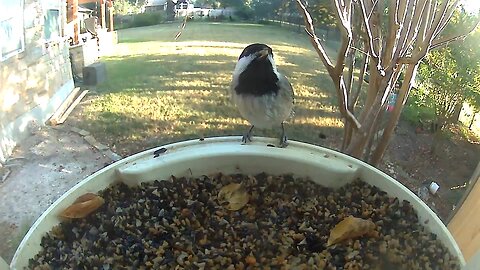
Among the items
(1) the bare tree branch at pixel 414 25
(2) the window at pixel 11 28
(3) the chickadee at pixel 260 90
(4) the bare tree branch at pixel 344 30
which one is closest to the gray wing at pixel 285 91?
(3) the chickadee at pixel 260 90

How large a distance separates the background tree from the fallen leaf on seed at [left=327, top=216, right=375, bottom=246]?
1.08 ft

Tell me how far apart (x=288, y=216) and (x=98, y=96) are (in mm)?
533

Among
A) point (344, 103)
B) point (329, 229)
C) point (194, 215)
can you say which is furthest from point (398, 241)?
point (344, 103)

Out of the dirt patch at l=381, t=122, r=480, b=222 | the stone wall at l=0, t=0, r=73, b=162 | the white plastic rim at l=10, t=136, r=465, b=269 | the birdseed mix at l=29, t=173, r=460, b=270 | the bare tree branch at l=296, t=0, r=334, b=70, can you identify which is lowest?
the dirt patch at l=381, t=122, r=480, b=222

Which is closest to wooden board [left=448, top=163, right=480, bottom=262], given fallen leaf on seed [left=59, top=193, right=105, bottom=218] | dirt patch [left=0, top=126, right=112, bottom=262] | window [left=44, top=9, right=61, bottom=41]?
fallen leaf on seed [left=59, top=193, right=105, bottom=218]

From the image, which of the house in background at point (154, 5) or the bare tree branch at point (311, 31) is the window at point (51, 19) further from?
the bare tree branch at point (311, 31)

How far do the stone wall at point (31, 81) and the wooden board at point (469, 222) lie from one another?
2.51ft

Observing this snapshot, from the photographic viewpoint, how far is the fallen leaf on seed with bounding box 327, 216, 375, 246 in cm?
61

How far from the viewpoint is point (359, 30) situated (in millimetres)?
1047

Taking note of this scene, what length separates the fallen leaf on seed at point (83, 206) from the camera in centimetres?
63

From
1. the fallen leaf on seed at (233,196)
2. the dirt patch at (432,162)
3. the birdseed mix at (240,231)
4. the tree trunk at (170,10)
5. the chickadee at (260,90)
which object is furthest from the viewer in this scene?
the dirt patch at (432,162)

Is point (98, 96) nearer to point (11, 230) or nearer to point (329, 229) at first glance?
point (11, 230)

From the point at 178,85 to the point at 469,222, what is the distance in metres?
0.65

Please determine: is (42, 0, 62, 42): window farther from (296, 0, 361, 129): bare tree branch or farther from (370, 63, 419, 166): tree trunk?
(370, 63, 419, 166): tree trunk
